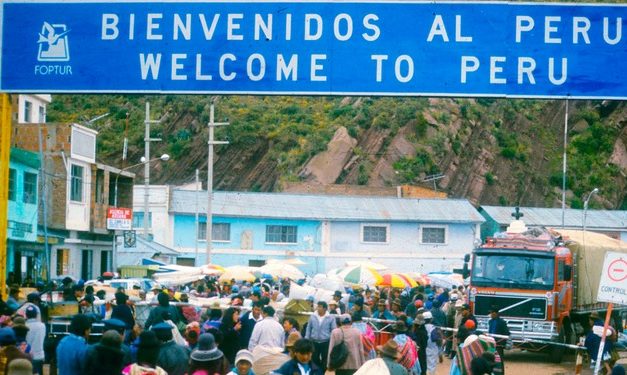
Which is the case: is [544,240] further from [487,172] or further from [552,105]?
[552,105]

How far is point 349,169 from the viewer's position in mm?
93250

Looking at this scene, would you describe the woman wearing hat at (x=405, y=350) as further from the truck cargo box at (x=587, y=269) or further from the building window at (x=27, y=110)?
the building window at (x=27, y=110)

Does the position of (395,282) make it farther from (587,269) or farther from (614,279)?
(614,279)

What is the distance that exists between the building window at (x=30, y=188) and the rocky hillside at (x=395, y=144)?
1965 inches

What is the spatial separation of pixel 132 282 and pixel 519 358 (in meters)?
12.3

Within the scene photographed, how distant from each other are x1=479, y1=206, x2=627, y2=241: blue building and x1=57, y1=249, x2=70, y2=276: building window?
105 ft

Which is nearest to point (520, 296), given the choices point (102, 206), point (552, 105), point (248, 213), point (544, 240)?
point (544, 240)

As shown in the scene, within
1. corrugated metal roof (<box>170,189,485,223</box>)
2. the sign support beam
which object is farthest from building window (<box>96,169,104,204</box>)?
the sign support beam

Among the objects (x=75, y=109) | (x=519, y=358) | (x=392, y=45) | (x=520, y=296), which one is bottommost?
(x=519, y=358)

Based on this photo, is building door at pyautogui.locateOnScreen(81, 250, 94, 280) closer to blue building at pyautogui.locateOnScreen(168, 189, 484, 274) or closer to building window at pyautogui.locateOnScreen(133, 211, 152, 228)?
blue building at pyautogui.locateOnScreen(168, 189, 484, 274)

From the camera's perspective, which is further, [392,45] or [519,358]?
[519,358]

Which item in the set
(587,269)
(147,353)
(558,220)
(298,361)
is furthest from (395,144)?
(147,353)

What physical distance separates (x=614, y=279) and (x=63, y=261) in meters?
34.3

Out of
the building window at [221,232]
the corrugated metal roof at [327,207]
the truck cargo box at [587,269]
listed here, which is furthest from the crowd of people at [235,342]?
the building window at [221,232]
